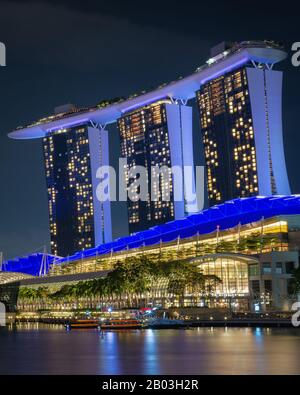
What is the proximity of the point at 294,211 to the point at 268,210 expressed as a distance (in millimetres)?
4618

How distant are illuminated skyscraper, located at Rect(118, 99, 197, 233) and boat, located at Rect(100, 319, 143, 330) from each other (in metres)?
92.5

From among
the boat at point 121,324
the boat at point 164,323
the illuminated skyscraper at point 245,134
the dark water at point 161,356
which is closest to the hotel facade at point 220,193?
the illuminated skyscraper at point 245,134

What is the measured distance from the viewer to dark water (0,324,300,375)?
3691 centimetres

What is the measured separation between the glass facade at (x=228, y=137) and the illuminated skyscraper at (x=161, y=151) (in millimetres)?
13850

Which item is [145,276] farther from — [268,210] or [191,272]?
[268,210]

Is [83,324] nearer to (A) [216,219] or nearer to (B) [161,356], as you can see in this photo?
(A) [216,219]

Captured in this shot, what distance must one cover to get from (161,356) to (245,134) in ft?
361

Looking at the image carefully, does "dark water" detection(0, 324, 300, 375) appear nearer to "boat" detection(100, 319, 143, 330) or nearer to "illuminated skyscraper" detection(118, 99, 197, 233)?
"boat" detection(100, 319, 143, 330)

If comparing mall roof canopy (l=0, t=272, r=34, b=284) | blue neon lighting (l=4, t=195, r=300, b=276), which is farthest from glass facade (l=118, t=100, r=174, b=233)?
mall roof canopy (l=0, t=272, r=34, b=284)

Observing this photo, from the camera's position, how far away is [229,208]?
125938 millimetres

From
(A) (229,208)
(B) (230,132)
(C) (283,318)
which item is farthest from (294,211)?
(B) (230,132)


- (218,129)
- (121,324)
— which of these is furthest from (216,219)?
(121,324)

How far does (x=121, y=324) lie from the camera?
85.3 meters
